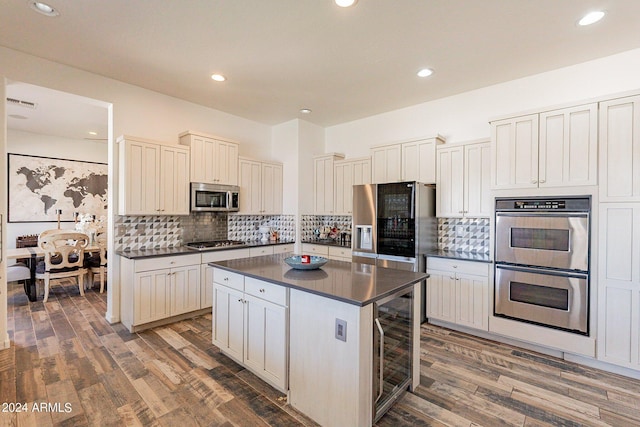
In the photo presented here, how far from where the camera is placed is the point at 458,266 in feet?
11.4

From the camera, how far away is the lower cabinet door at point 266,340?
7.20 feet

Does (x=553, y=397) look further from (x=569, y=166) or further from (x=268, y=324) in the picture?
(x=268, y=324)

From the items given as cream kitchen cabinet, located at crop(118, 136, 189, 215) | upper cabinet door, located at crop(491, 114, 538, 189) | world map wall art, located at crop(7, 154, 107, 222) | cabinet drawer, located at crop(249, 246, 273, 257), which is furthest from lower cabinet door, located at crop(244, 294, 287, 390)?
world map wall art, located at crop(7, 154, 107, 222)

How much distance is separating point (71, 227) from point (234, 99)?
16.2ft

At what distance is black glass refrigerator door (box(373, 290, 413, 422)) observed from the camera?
1.92 m

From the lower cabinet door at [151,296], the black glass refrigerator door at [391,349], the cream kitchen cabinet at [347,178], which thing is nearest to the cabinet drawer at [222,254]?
the lower cabinet door at [151,296]

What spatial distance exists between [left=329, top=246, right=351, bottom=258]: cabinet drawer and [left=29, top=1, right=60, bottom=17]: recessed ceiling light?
398 cm

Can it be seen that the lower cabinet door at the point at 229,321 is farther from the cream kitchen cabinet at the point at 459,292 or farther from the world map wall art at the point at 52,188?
the world map wall art at the point at 52,188

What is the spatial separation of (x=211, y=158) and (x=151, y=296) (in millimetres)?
2047

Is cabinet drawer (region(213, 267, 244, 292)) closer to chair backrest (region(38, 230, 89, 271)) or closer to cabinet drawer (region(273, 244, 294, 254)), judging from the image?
cabinet drawer (region(273, 244, 294, 254))

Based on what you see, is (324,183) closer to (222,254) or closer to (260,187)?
(260,187)

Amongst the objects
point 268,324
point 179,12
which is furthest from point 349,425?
point 179,12

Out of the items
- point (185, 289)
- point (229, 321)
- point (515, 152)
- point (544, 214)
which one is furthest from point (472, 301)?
point (185, 289)

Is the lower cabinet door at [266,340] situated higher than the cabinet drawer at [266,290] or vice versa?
the cabinet drawer at [266,290]
